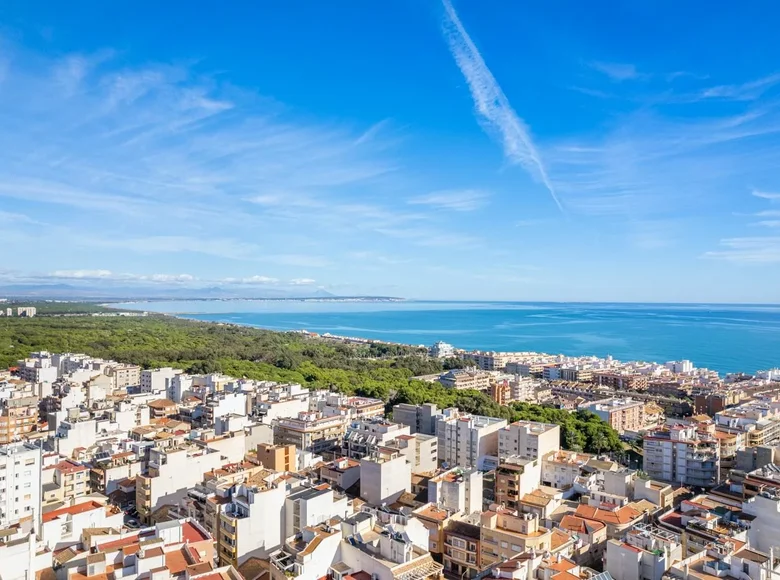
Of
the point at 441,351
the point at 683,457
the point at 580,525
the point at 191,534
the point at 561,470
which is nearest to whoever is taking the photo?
the point at 191,534

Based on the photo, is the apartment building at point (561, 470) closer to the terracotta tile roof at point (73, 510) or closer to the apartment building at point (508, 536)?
the apartment building at point (508, 536)

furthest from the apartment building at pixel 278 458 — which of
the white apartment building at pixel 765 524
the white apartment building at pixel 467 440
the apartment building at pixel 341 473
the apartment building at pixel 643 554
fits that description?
the white apartment building at pixel 765 524

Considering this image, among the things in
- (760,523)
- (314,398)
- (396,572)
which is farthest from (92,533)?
(314,398)

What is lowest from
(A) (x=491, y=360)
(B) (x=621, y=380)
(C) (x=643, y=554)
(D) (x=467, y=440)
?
(B) (x=621, y=380)

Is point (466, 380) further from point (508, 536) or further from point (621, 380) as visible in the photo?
point (508, 536)

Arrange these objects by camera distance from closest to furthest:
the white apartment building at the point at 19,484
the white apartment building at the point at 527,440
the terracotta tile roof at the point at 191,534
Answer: the terracotta tile roof at the point at 191,534, the white apartment building at the point at 19,484, the white apartment building at the point at 527,440

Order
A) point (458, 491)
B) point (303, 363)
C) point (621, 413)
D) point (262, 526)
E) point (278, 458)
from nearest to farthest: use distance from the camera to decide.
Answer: point (262, 526)
point (458, 491)
point (278, 458)
point (621, 413)
point (303, 363)

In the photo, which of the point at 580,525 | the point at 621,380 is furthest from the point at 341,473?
the point at 621,380
